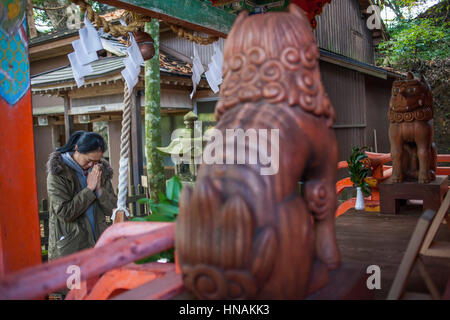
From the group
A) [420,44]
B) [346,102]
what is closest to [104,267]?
[346,102]

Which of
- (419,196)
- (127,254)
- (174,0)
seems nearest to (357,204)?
(419,196)

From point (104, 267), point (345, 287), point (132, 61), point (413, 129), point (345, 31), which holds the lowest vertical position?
point (345, 287)

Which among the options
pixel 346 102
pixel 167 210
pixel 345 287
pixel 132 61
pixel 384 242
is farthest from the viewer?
pixel 346 102

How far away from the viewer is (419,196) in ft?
10.7

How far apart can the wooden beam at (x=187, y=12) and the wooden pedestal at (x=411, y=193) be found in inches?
77.8

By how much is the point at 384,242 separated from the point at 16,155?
2.29 metres

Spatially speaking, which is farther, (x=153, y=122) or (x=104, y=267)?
(x=153, y=122)

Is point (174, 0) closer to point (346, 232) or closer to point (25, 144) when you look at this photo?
point (25, 144)

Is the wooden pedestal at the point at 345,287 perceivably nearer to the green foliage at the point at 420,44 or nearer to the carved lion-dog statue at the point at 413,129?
the carved lion-dog statue at the point at 413,129

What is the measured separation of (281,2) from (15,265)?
2.77 meters

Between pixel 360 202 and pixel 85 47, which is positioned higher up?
pixel 85 47

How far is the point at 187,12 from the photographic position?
9.14 feet

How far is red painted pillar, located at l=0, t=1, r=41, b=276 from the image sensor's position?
6.21 feet

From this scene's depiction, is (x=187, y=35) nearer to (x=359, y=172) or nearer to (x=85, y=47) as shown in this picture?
(x=85, y=47)
